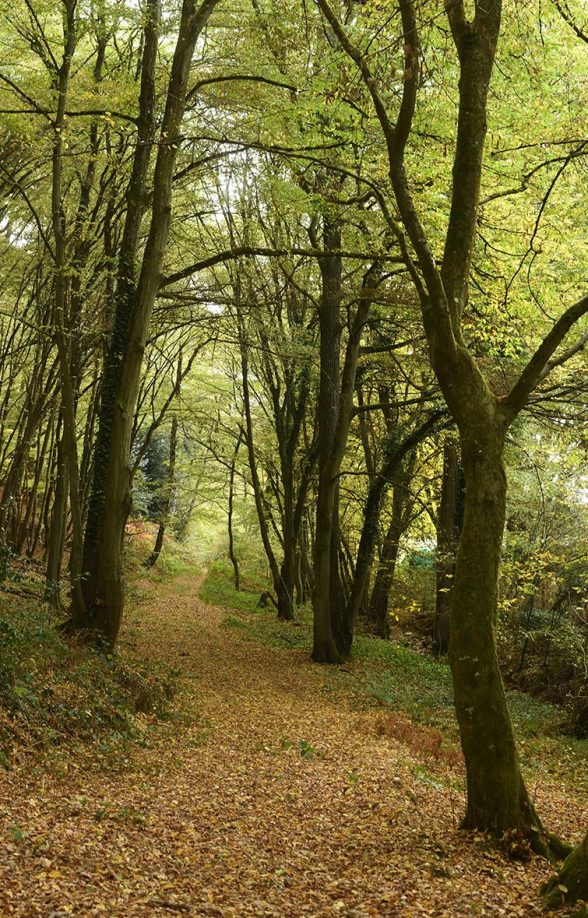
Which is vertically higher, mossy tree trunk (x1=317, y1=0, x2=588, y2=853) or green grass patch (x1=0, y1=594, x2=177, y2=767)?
mossy tree trunk (x1=317, y1=0, x2=588, y2=853)

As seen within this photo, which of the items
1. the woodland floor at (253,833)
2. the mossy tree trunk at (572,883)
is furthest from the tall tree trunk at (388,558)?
the mossy tree trunk at (572,883)

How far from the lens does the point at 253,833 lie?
18.5 feet

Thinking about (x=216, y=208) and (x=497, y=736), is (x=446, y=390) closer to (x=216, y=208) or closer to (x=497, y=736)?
(x=497, y=736)

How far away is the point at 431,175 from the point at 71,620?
7.57m

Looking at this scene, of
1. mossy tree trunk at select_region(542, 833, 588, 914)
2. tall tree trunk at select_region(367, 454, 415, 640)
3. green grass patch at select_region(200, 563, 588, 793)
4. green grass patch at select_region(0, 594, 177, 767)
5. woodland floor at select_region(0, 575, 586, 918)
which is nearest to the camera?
mossy tree trunk at select_region(542, 833, 588, 914)

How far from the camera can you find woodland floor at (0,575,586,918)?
13.9ft

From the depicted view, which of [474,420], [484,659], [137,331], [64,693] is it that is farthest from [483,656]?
[137,331]

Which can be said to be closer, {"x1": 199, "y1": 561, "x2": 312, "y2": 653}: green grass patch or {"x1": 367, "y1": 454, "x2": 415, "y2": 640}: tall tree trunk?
{"x1": 199, "y1": 561, "x2": 312, "y2": 653}: green grass patch

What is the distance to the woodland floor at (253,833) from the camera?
4.23 meters

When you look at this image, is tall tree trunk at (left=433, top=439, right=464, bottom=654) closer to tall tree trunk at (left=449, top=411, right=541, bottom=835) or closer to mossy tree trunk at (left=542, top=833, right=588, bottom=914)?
tall tree trunk at (left=449, top=411, right=541, bottom=835)

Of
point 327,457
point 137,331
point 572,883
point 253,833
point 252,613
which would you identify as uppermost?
point 137,331

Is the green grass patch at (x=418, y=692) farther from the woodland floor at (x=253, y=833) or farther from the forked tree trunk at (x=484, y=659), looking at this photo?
the forked tree trunk at (x=484, y=659)

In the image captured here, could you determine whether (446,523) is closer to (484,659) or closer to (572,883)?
(484,659)

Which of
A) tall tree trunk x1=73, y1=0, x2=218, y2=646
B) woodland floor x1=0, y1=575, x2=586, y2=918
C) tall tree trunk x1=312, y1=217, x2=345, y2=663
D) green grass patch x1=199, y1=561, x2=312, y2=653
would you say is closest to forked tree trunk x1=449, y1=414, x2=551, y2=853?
woodland floor x1=0, y1=575, x2=586, y2=918
